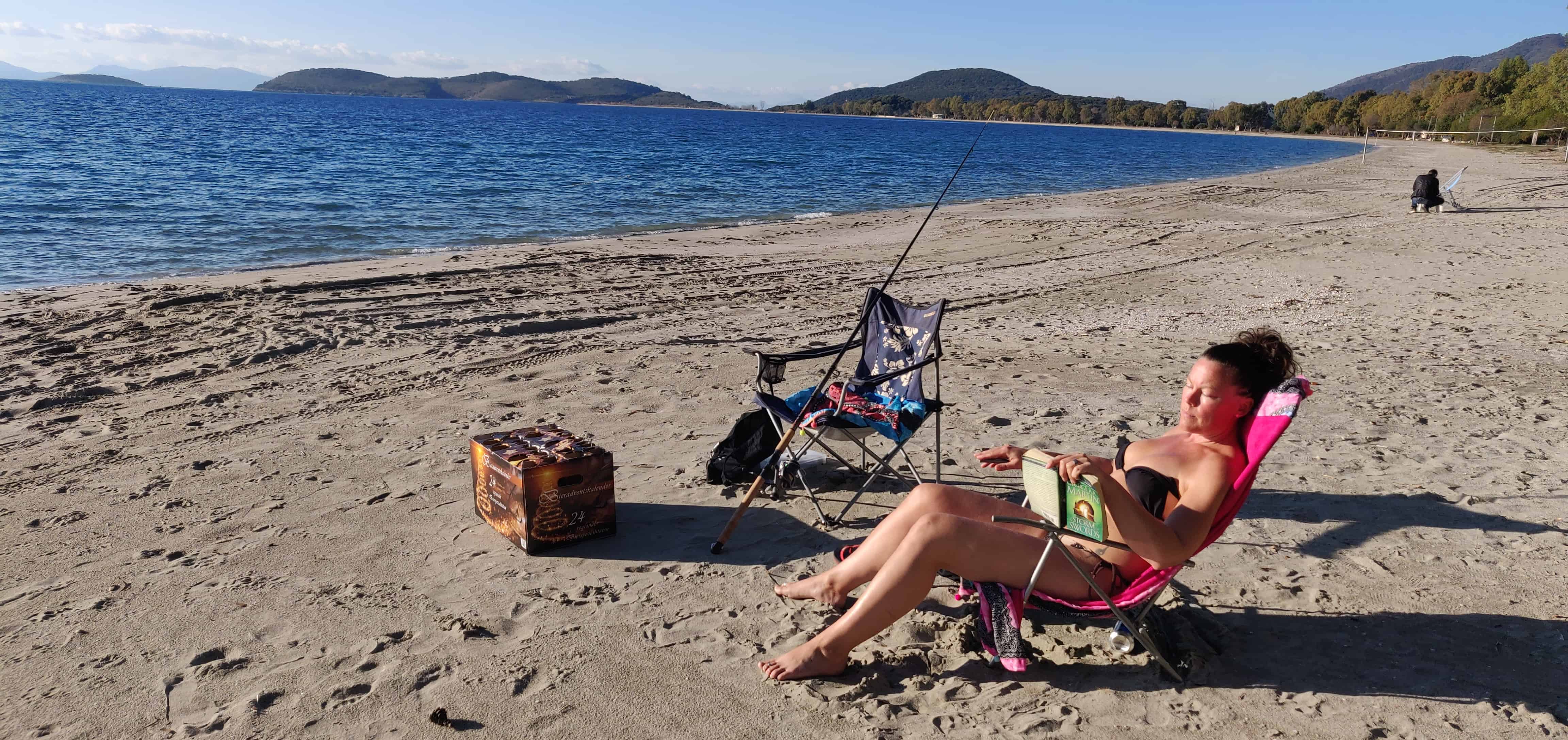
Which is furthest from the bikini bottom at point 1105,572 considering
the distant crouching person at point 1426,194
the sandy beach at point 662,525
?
the distant crouching person at point 1426,194

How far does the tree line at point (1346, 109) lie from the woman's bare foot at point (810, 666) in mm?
3954

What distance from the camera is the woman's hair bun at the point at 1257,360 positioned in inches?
104

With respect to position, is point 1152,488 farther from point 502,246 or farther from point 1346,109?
point 1346,109

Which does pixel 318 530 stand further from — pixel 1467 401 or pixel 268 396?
pixel 1467 401

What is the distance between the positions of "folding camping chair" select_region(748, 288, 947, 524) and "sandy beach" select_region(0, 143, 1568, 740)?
0.24 metres

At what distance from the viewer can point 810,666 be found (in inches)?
108

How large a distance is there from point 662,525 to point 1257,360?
235cm

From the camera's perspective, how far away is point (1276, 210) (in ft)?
57.6

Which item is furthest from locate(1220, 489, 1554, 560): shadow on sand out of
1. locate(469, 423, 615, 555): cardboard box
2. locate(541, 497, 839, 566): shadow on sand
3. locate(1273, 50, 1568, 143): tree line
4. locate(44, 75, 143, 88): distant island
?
locate(44, 75, 143, 88): distant island

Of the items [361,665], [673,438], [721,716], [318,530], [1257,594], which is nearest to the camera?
[721,716]

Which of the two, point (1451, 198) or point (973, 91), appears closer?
point (1451, 198)

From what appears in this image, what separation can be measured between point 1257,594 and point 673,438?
288cm

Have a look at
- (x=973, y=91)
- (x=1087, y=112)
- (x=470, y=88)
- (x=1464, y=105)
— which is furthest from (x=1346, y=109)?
(x=470, y=88)

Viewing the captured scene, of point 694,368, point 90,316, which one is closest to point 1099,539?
point 694,368
